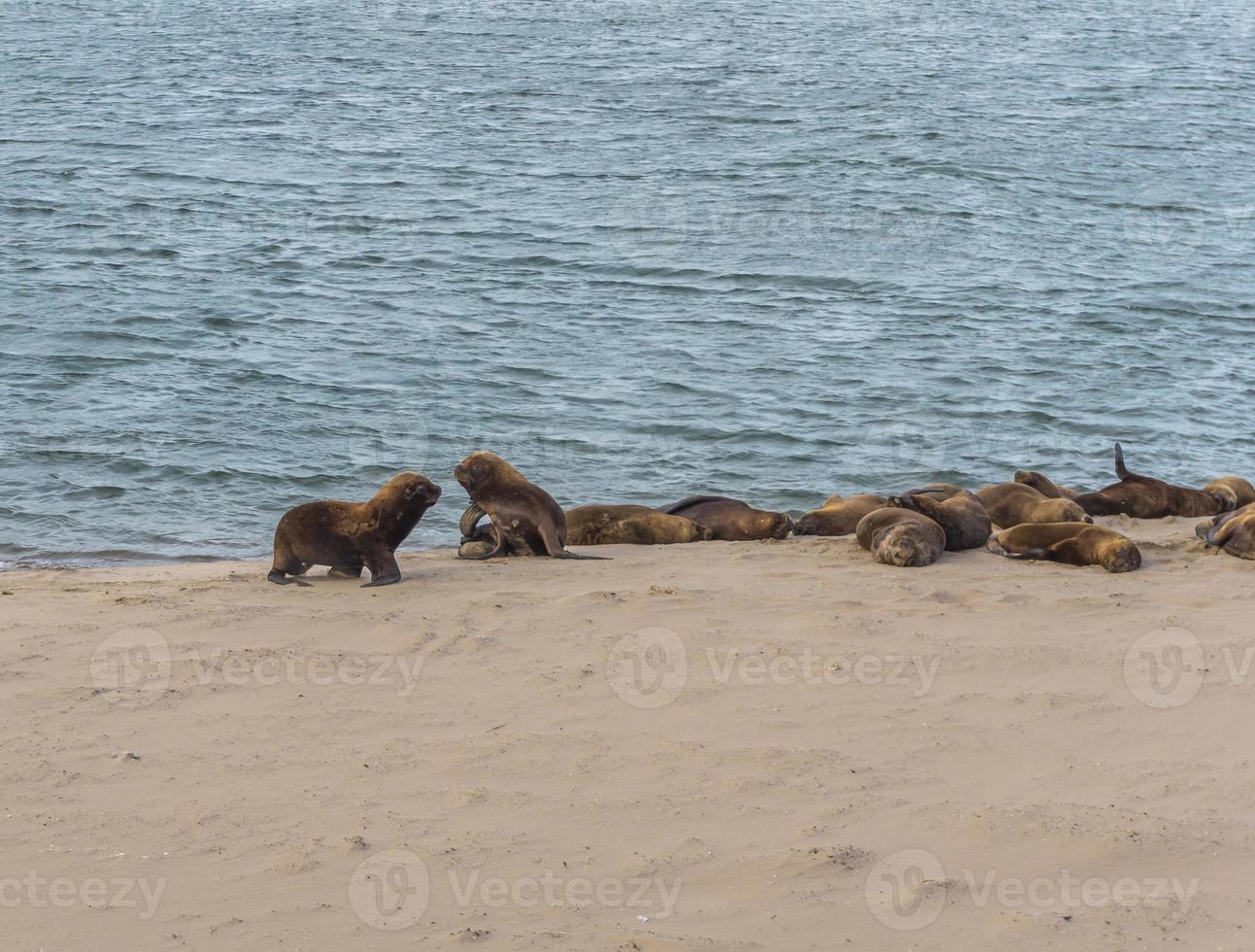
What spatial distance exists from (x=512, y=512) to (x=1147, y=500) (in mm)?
4661

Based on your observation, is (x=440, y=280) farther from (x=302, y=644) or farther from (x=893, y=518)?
(x=302, y=644)

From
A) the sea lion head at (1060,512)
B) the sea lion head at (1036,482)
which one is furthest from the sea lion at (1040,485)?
the sea lion head at (1060,512)

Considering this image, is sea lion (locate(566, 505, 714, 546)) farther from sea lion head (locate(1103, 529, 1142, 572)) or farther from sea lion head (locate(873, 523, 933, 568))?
sea lion head (locate(1103, 529, 1142, 572))

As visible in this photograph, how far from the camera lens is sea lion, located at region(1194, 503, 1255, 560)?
8.81 m

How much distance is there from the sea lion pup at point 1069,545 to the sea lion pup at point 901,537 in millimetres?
423

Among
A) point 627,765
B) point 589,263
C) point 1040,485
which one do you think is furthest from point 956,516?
point 589,263

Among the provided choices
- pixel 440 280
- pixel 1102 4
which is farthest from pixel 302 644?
pixel 1102 4

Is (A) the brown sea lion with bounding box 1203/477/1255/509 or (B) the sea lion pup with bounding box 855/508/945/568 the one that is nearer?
(B) the sea lion pup with bounding box 855/508/945/568

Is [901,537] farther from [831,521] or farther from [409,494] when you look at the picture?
[409,494]

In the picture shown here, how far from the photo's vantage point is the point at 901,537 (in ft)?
28.1

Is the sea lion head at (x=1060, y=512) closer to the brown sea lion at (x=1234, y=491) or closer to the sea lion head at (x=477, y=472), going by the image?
the brown sea lion at (x=1234, y=491)

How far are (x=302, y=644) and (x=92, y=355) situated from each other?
8488 mm

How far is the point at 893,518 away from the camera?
29.5 feet

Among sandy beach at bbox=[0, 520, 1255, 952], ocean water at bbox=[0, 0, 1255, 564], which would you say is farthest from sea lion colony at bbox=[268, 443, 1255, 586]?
ocean water at bbox=[0, 0, 1255, 564]
